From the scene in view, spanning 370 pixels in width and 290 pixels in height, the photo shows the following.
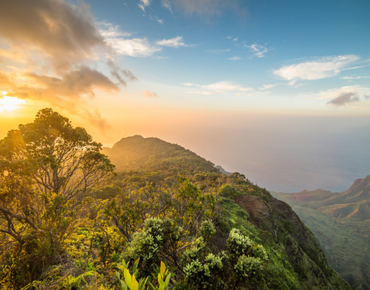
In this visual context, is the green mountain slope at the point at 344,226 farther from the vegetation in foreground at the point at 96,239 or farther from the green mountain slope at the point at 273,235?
the vegetation in foreground at the point at 96,239

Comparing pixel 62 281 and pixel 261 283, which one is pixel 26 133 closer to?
pixel 62 281

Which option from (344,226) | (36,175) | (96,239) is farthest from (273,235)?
(344,226)

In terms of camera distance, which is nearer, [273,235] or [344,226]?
[273,235]

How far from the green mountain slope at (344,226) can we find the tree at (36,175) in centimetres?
9093

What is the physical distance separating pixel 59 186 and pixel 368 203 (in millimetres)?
217484

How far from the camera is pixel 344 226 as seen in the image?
11362 centimetres

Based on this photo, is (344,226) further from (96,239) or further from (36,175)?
(36,175)

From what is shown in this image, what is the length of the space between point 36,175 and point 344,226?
580 ft

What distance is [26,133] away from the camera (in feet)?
21.8

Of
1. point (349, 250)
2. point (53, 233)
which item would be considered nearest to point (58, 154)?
point (53, 233)

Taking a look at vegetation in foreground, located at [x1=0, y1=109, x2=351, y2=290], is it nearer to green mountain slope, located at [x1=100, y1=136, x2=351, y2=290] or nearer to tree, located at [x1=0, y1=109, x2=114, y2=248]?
tree, located at [x1=0, y1=109, x2=114, y2=248]

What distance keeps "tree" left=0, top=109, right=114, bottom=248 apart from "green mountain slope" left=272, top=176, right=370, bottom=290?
298 feet

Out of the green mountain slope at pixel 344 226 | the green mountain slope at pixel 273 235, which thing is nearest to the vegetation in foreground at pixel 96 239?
the green mountain slope at pixel 273 235

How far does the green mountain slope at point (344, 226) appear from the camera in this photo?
68.1 m
